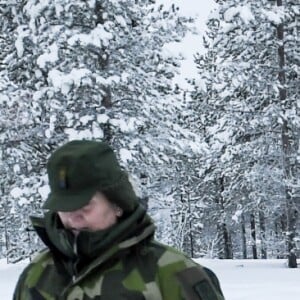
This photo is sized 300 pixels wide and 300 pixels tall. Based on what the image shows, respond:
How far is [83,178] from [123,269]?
0.30 m

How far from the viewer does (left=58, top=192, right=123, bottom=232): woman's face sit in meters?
1.86

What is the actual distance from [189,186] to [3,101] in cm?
2181

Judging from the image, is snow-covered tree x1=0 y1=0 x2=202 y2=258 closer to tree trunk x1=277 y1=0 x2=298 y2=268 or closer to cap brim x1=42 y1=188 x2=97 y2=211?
tree trunk x1=277 y1=0 x2=298 y2=268

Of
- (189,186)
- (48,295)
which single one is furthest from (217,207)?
(48,295)

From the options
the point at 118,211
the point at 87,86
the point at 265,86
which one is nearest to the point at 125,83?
the point at 87,86

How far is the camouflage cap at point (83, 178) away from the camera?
6.02 ft

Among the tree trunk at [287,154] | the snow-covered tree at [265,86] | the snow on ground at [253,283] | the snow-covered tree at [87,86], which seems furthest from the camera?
the tree trunk at [287,154]

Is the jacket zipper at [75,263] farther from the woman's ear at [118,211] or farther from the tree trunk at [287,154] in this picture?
the tree trunk at [287,154]

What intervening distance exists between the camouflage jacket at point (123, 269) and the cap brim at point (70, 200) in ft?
0.31

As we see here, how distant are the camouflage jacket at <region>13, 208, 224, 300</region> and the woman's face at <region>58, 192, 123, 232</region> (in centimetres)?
4

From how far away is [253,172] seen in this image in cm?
1767

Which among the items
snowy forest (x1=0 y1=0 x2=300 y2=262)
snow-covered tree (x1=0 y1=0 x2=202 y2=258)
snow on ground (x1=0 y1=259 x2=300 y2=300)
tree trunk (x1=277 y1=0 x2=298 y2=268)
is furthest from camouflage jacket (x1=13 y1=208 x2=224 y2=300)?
tree trunk (x1=277 y1=0 x2=298 y2=268)

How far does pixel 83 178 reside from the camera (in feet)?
6.05

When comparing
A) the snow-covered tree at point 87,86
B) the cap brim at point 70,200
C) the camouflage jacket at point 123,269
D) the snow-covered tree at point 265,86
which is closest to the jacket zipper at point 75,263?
the camouflage jacket at point 123,269
